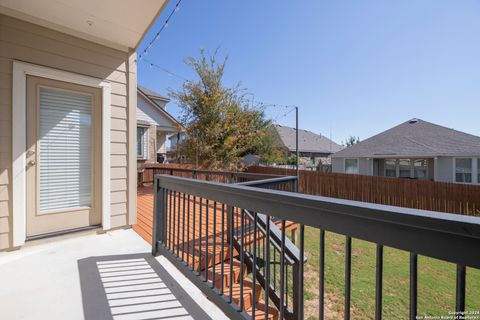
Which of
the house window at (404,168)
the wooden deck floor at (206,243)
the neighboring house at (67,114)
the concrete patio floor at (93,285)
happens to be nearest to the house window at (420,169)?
the house window at (404,168)

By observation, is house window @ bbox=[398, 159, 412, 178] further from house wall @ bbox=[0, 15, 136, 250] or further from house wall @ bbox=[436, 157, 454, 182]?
house wall @ bbox=[0, 15, 136, 250]

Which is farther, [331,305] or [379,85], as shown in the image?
[379,85]

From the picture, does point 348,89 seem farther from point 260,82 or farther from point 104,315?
point 104,315

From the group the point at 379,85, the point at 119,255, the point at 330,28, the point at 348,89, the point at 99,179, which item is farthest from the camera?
the point at 348,89

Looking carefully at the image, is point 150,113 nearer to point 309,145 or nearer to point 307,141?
point 309,145

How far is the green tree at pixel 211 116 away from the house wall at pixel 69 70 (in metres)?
4.39

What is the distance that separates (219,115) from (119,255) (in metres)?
5.87

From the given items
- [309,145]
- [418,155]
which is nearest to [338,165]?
[418,155]

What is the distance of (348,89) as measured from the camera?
15.1 metres

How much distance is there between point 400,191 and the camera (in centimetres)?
931

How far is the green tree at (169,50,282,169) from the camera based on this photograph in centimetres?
779

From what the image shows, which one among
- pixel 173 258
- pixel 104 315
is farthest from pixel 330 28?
pixel 104 315

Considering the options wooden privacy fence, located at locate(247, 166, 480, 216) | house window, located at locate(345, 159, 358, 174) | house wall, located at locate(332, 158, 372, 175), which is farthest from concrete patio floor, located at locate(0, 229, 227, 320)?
house window, located at locate(345, 159, 358, 174)

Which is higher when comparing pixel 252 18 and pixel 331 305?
pixel 252 18
